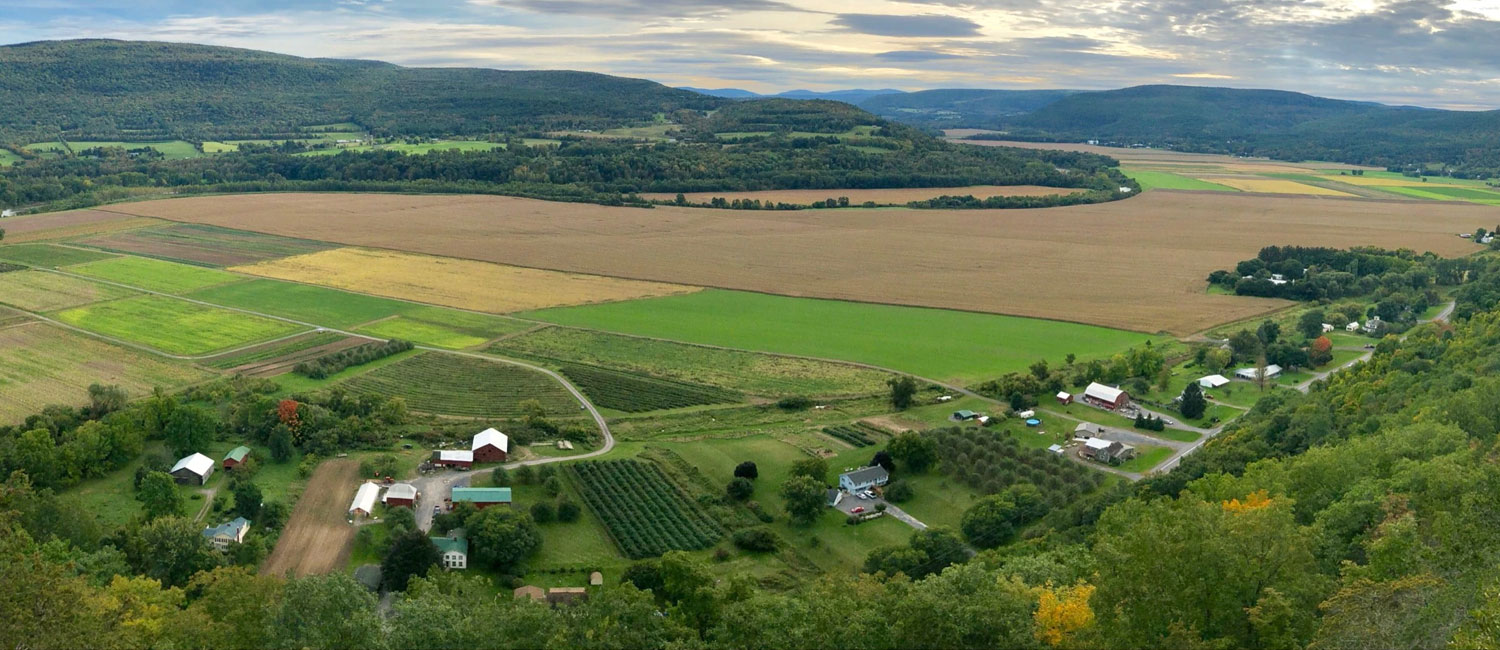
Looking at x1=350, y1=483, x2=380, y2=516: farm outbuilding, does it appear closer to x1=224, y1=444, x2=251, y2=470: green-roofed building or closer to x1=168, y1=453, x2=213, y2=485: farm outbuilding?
x1=224, y1=444, x2=251, y2=470: green-roofed building

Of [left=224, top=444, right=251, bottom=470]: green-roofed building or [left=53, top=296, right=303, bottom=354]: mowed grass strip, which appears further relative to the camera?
[left=53, top=296, right=303, bottom=354]: mowed grass strip

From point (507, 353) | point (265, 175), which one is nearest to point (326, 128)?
point (265, 175)

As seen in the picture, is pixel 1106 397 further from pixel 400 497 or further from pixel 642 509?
pixel 400 497

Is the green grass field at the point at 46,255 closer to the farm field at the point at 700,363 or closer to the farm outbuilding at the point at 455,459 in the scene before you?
the farm field at the point at 700,363

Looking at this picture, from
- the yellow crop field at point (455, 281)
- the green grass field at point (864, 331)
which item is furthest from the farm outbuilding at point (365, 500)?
the yellow crop field at point (455, 281)

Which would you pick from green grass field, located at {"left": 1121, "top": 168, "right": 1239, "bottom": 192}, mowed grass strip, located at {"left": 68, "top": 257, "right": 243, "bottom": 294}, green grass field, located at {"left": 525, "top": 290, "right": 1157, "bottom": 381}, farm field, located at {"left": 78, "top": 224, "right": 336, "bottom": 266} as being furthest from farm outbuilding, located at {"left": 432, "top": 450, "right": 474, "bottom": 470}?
green grass field, located at {"left": 1121, "top": 168, "right": 1239, "bottom": 192}

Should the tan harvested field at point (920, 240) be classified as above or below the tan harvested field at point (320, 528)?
above

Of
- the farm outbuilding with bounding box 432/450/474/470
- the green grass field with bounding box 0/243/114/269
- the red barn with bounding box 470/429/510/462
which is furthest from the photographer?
the green grass field with bounding box 0/243/114/269
